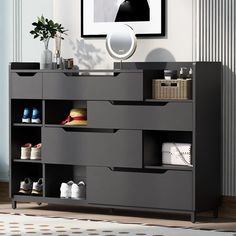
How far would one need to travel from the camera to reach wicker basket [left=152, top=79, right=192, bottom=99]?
5691mm

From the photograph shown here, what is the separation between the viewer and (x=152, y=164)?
589 cm

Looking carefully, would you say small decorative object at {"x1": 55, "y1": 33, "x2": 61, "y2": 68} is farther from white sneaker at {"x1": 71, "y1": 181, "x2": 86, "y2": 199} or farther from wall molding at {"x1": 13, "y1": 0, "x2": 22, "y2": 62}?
white sneaker at {"x1": 71, "y1": 181, "x2": 86, "y2": 199}

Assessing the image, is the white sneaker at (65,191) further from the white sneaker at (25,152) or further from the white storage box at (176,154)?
the white storage box at (176,154)

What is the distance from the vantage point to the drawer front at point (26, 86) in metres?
6.16

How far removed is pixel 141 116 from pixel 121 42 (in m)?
0.60

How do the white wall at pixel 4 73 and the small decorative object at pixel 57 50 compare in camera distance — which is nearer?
the small decorative object at pixel 57 50

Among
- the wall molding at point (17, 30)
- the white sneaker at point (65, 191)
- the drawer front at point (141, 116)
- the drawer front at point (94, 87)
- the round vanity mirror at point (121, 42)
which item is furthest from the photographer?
the wall molding at point (17, 30)

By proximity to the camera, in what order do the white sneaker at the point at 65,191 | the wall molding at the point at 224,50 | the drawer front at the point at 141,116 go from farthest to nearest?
the white sneaker at the point at 65,191
the wall molding at the point at 224,50
the drawer front at the point at 141,116

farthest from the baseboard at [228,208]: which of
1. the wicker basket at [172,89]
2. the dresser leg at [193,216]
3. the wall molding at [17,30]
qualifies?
the wall molding at [17,30]

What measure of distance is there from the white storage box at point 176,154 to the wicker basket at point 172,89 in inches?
Answer: 12.7

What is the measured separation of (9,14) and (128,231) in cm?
215

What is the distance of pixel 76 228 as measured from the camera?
556 cm

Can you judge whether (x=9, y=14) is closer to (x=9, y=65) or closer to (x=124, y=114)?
(x=9, y=65)

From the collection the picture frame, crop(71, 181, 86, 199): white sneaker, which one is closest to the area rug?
crop(71, 181, 86, 199): white sneaker
